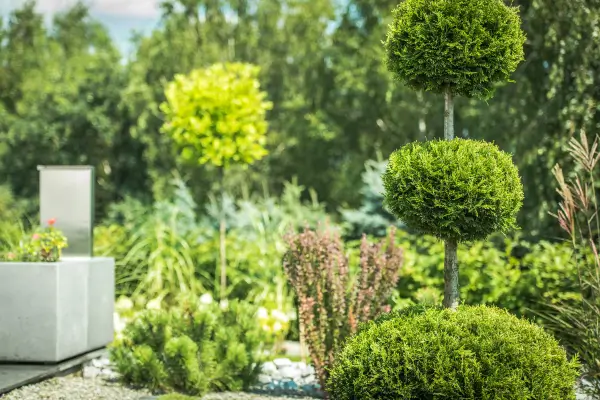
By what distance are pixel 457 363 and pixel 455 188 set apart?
85 centimetres

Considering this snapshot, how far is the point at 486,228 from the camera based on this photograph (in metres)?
3.92

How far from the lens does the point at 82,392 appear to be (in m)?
5.03

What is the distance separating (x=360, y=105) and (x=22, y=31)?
1440cm

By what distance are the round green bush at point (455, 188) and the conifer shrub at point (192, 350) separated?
1.80m

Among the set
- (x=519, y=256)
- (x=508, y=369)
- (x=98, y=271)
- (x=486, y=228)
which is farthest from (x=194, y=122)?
(x=508, y=369)

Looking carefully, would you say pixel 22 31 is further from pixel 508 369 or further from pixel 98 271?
pixel 508 369

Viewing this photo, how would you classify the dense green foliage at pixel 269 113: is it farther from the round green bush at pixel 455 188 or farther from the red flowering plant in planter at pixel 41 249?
the round green bush at pixel 455 188

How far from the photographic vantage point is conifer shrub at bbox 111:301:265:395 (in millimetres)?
5051

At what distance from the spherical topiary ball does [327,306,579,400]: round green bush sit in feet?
4.06

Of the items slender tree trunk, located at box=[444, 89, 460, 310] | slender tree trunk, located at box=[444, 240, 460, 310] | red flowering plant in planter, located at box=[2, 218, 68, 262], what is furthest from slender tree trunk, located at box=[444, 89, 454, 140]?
red flowering plant in planter, located at box=[2, 218, 68, 262]

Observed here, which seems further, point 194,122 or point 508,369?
point 194,122

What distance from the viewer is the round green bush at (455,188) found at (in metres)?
3.80

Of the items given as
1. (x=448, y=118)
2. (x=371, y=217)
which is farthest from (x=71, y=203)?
(x=371, y=217)

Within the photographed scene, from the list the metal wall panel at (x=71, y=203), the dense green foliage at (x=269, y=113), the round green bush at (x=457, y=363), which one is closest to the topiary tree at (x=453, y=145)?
the round green bush at (x=457, y=363)
